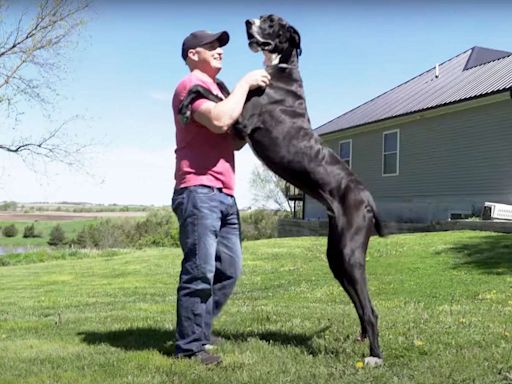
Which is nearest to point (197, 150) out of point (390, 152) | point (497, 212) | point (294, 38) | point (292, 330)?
point (294, 38)

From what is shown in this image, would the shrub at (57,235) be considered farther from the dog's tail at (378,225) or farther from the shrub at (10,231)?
the dog's tail at (378,225)

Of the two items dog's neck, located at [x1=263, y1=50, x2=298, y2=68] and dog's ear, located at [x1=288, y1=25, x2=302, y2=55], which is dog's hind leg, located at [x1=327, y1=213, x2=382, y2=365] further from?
dog's ear, located at [x1=288, y1=25, x2=302, y2=55]

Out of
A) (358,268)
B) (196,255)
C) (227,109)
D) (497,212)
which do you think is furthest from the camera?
(497,212)

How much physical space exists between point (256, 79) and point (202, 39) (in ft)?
1.64

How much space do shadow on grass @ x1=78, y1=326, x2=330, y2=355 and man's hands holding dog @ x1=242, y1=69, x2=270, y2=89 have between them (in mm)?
1879

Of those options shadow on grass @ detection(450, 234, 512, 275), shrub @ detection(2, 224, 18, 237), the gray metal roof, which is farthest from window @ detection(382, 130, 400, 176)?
shrub @ detection(2, 224, 18, 237)

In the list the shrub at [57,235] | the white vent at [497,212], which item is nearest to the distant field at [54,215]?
the shrub at [57,235]

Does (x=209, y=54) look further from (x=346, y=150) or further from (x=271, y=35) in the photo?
(x=346, y=150)

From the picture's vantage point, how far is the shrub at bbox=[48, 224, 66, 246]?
34853 mm

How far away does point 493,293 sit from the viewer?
7.09 metres

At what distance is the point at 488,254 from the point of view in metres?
10.7

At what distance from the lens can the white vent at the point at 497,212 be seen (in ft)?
48.5

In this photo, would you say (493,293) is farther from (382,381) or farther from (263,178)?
(263,178)

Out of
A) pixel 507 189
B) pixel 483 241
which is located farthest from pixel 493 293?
pixel 507 189
